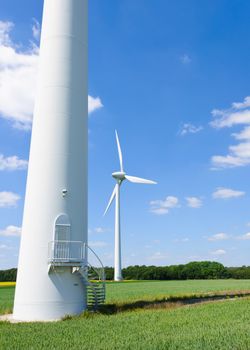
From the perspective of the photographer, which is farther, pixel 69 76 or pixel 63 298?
pixel 69 76

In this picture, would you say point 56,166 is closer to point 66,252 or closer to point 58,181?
point 58,181

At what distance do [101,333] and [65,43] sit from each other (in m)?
17.4

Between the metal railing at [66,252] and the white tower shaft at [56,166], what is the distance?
0.36 metres

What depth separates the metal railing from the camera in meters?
23.1

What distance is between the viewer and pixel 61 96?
25.2 metres

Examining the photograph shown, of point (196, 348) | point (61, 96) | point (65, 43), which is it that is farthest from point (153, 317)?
point (65, 43)

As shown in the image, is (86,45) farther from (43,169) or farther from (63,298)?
(63,298)

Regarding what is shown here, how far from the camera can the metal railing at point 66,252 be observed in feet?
75.9

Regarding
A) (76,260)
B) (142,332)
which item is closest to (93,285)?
(76,260)

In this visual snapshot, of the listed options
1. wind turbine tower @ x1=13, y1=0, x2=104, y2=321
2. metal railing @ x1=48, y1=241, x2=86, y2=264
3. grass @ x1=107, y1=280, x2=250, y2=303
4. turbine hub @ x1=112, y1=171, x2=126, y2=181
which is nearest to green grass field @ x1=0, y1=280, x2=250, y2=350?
wind turbine tower @ x1=13, y1=0, x2=104, y2=321

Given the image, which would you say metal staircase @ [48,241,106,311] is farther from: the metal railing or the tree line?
the tree line

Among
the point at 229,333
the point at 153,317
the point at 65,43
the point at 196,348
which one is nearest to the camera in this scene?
the point at 196,348

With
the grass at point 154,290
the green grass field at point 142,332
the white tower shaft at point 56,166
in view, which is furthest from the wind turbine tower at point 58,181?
the grass at point 154,290

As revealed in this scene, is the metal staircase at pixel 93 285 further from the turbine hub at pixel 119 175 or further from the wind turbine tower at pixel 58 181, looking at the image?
the turbine hub at pixel 119 175
